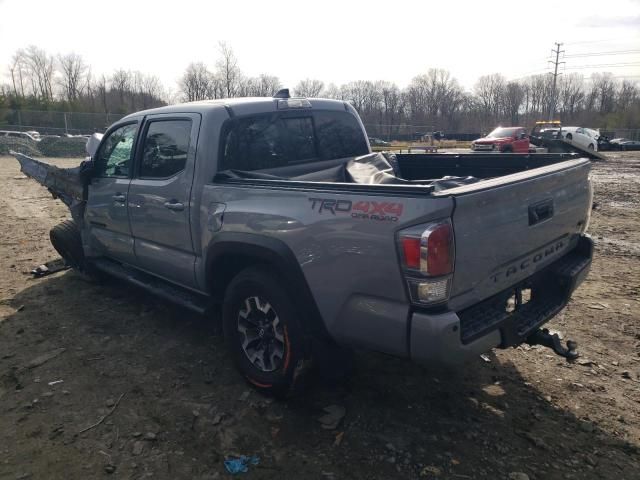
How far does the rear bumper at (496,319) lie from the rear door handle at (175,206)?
2149mm

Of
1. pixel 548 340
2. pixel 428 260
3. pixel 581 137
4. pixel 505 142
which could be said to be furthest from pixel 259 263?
pixel 581 137

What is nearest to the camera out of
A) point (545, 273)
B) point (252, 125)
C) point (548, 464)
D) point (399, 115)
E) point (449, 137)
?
point (548, 464)

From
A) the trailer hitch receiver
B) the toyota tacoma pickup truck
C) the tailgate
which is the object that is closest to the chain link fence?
the toyota tacoma pickup truck

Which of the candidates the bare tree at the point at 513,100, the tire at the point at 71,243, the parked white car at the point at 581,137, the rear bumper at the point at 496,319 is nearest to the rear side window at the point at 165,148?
the tire at the point at 71,243

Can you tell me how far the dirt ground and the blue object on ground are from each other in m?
0.05

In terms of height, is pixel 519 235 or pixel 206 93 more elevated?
pixel 206 93

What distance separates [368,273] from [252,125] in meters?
1.89

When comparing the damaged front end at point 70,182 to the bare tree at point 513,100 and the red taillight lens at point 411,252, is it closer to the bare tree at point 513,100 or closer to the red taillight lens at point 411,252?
the red taillight lens at point 411,252

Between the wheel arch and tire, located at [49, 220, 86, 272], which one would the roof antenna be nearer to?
the wheel arch

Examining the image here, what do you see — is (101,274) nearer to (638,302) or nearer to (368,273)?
(368,273)

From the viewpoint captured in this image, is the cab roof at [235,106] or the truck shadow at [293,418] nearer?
the truck shadow at [293,418]

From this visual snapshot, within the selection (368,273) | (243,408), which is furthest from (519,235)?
(243,408)

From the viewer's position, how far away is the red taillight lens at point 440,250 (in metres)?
2.28

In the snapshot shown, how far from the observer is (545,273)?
3.25 meters
